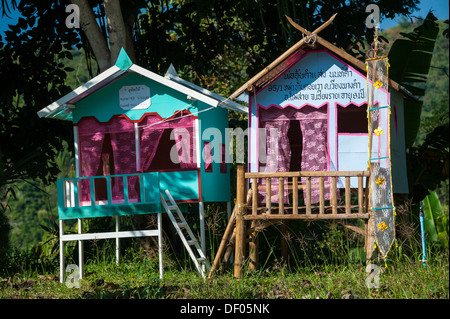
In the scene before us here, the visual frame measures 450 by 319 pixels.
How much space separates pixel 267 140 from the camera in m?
10.4

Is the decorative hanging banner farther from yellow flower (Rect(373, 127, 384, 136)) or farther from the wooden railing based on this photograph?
the wooden railing

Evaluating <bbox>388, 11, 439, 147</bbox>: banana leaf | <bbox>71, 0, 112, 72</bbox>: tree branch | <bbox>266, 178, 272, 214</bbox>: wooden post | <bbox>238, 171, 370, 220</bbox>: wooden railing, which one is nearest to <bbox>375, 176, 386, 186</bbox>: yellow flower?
<bbox>238, 171, 370, 220</bbox>: wooden railing

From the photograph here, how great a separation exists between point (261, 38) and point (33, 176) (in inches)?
239

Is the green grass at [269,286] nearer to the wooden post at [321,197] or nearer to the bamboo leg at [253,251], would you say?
the bamboo leg at [253,251]

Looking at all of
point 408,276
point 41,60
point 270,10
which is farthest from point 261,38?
point 408,276

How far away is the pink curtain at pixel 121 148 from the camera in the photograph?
11078 mm

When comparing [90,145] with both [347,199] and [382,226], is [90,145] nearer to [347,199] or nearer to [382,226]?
[347,199]

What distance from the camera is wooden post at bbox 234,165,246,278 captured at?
963 centimetres

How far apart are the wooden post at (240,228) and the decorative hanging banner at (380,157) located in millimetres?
1971

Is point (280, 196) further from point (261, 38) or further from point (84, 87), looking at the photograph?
point (261, 38)

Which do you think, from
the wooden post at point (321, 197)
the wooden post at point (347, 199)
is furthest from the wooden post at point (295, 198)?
the wooden post at point (347, 199)

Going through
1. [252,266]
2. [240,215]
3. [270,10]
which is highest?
[270,10]

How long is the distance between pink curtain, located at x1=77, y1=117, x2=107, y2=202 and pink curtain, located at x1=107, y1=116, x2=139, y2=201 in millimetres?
205

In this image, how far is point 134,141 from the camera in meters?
11.1
